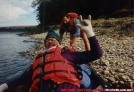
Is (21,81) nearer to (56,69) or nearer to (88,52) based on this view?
(56,69)

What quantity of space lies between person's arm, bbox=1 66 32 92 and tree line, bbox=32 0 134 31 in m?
5.97

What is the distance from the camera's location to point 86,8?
9.45 meters

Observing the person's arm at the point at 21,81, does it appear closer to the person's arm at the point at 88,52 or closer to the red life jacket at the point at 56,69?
the red life jacket at the point at 56,69

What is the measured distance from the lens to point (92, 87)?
142cm

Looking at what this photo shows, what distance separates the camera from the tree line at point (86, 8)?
306 inches

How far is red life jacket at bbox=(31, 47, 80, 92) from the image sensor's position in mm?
1185

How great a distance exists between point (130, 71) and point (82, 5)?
767 cm

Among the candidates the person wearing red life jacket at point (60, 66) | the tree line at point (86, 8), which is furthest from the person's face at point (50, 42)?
the tree line at point (86, 8)

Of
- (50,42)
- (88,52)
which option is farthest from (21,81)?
(88,52)

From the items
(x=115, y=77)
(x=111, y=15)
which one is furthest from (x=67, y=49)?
(x=111, y=15)

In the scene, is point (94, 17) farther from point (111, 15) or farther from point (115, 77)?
point (115, 77)

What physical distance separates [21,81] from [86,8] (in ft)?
27.3

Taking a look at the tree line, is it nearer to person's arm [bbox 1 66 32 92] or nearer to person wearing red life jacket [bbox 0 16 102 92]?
person's arm [bbox 1 66 32 92]

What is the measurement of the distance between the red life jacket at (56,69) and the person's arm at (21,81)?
0.52 ft
